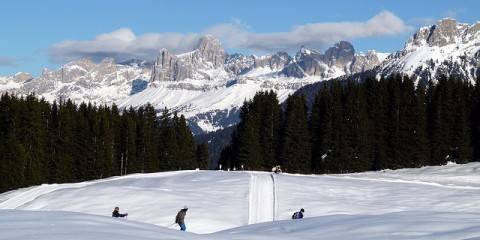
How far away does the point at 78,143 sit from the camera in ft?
286

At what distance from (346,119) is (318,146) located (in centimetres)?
582

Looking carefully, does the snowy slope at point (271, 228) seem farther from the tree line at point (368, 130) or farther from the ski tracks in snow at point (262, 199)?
the tree line at point (368, 130)

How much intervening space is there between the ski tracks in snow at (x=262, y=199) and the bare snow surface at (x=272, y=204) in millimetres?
71

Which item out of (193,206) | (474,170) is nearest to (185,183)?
(193,206)

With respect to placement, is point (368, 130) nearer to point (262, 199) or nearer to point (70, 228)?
point (262, 199)

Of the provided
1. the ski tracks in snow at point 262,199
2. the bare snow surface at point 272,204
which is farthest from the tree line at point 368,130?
the ski tracks in snow at point 262,199

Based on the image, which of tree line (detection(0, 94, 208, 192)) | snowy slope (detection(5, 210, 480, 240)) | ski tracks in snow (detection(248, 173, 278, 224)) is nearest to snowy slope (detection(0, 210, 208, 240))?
snowy slope (detection(5, 210, 480, 240))

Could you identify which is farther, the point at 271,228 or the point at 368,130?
the point at 368,130

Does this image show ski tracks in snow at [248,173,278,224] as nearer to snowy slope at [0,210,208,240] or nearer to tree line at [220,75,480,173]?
snowy slope at [0,210,208,240]

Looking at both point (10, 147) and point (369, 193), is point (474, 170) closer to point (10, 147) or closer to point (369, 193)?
point (369, 193)

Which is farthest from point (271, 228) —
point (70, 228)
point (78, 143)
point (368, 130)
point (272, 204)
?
point (78, 143)

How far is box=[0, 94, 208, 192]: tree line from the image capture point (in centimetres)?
7950

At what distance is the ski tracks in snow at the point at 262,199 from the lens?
38188mm

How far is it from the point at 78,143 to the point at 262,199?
50.3m
